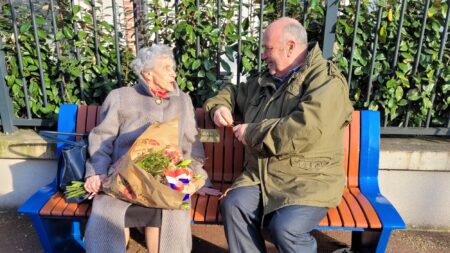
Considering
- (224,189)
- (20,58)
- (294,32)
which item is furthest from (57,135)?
(294,32)

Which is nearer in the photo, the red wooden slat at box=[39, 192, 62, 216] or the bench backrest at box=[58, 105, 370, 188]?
the red wooden slat at box=[39, 192, 62, 216]

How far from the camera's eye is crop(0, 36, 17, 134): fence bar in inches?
125

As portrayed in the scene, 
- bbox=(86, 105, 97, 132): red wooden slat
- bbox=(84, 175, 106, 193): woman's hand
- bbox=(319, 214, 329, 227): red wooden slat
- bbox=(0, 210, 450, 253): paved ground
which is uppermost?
bbox=(86, 105, 97, 132): red wooden slat

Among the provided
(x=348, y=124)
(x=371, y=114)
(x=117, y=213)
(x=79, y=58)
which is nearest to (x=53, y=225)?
(x=117, y=213)

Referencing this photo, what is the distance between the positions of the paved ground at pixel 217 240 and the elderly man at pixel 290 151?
70cm

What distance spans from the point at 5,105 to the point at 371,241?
9.59 ft

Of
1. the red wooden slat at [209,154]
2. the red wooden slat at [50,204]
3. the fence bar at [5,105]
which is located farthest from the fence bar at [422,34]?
the fence bar at [5,105]

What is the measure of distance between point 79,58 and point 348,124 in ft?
6.89

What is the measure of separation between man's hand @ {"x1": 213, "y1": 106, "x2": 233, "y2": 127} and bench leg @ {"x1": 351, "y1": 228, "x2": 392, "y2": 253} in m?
1.12

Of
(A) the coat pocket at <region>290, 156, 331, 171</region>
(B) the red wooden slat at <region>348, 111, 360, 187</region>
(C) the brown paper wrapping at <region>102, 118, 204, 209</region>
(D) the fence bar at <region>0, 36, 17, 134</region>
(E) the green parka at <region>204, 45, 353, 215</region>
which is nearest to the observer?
(C) the brown paper wrapping at <region>102, 118, 204, 209</region>

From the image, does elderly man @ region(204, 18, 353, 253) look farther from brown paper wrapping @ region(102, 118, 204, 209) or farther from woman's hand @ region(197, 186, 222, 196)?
brown paper wrapping @ region(102, 118, 204, 209)

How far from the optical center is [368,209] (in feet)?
7.97

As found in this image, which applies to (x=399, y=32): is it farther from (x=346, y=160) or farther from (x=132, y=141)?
(x=132, y=141)

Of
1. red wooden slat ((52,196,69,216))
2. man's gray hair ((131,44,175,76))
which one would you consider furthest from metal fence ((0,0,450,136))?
red wooden slat ((52,196,69,216))
